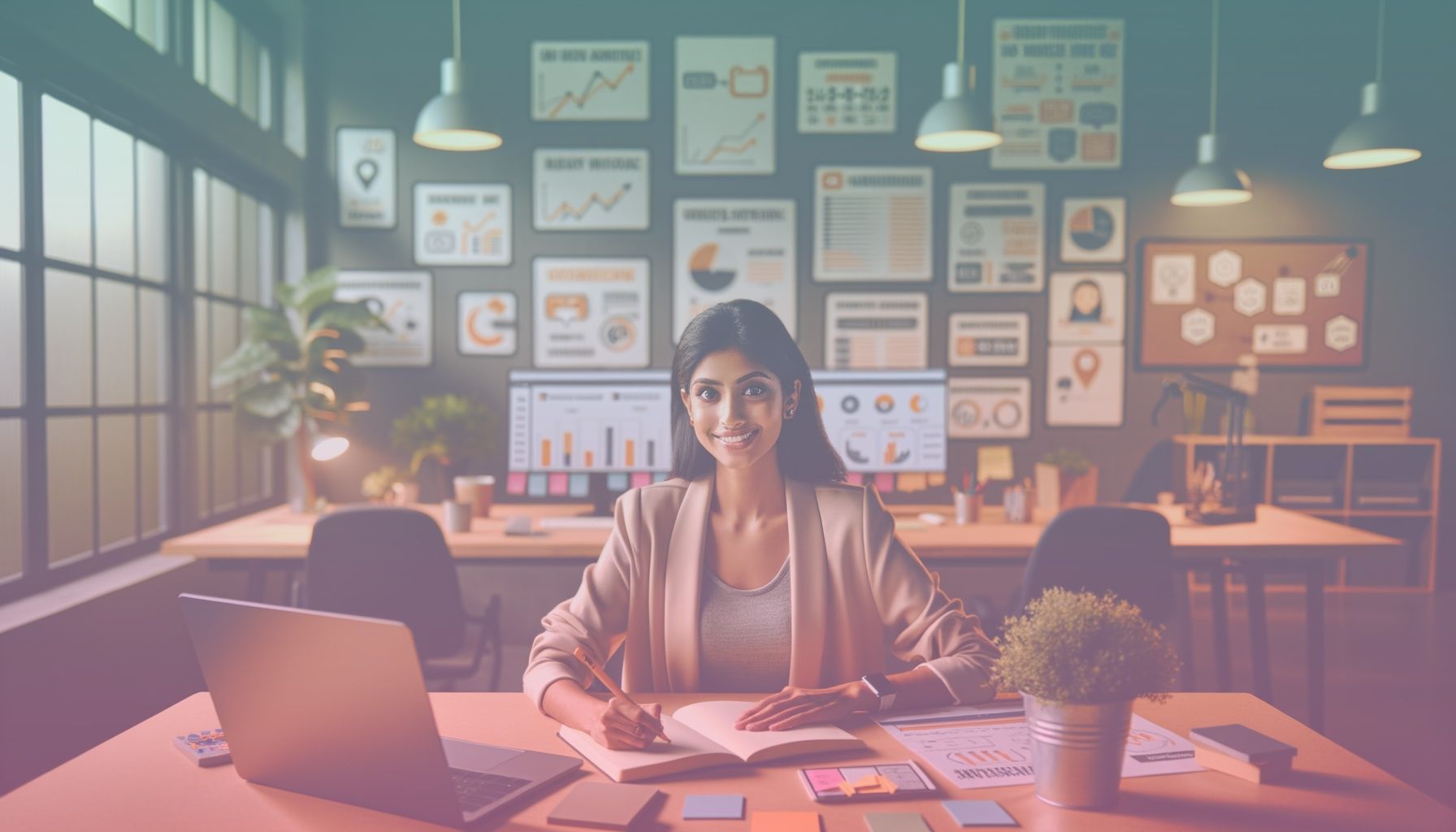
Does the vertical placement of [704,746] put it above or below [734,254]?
below

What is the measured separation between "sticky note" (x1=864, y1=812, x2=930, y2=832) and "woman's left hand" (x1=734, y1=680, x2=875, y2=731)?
24 cm

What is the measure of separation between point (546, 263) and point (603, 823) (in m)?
4.05

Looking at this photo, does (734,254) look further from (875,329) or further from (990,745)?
(990,745)

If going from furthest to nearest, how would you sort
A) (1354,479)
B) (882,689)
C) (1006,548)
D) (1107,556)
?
(1354,479), (1006,548), (1107,556), (882,689)

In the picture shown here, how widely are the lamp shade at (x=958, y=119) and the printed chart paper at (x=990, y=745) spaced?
8.71 ft

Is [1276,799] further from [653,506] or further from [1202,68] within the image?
[1202,68]

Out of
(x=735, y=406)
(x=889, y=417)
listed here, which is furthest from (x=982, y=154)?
(x=735, y=406)

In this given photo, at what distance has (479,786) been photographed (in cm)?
103

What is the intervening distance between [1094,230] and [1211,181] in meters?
0.83

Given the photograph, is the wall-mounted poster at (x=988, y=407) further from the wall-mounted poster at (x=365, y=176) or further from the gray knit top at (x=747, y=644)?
the gray knit top at (x=747, y=644)

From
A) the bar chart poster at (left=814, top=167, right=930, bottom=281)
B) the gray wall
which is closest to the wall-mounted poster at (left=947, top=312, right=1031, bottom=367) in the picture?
the gray wall

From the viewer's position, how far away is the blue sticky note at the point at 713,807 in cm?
96

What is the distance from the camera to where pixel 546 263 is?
471cm

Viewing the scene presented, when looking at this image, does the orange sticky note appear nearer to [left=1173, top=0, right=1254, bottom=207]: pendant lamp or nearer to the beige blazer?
the beige blazer
